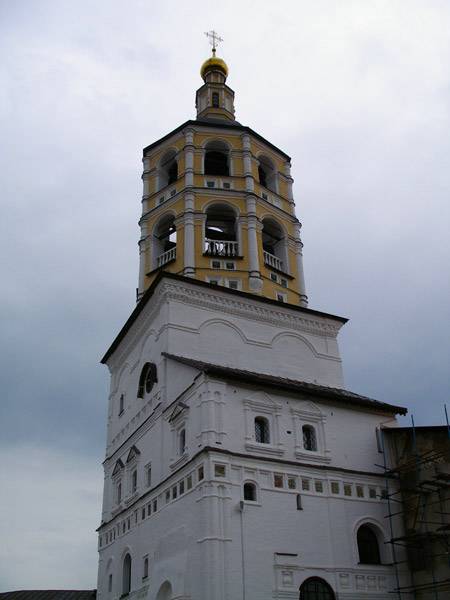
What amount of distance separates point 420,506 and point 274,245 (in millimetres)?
11856

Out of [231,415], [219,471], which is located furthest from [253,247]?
[219,471]

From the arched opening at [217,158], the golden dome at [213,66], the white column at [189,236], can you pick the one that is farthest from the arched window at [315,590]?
the golden dome at [213,66]

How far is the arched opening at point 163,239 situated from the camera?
85.4 ft

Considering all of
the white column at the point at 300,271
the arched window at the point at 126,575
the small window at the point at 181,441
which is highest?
the white column at the point at 300,271

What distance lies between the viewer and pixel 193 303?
904 inches

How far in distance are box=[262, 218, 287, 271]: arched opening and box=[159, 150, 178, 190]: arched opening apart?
14.8 ft

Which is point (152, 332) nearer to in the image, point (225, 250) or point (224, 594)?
point (225, 250)

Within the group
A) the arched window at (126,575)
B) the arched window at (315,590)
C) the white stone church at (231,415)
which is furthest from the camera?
the arched window at (126,575)

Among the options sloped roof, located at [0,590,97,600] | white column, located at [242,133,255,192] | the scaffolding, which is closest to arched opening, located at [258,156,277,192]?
white column, located at [242,133,255,192]

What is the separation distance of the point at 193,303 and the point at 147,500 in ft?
21.3

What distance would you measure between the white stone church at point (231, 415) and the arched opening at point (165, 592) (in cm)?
5

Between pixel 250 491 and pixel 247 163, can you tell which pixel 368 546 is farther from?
pixel 247 163

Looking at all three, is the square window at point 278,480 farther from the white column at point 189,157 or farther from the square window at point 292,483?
the white column at point 189,157

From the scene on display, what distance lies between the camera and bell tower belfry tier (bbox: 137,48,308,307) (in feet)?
81.1
